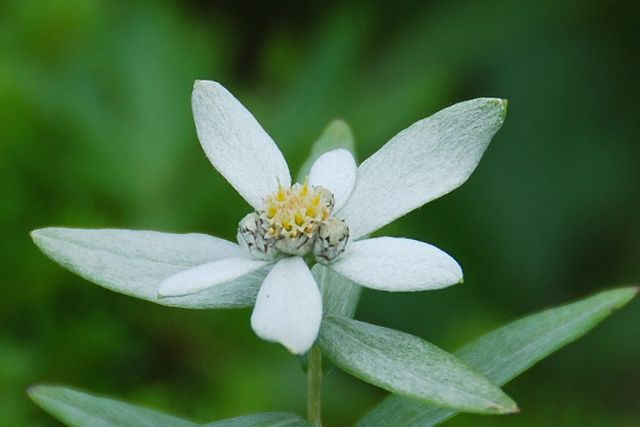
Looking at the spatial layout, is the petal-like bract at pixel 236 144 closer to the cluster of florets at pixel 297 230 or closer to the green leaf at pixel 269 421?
the cluster of florets at pixel 297 230

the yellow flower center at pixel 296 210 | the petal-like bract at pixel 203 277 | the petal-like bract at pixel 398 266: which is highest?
the yellow flower center at pixel 296 210

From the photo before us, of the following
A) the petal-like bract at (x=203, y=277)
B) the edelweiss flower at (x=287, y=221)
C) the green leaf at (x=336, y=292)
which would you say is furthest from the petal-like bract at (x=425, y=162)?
the petal-like bract at (x=203, y=277)

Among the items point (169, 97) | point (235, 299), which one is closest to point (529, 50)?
point (169, 97)

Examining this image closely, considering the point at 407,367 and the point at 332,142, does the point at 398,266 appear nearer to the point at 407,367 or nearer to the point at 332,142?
the point at 407,367

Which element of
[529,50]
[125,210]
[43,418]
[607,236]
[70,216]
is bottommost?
[43,418]

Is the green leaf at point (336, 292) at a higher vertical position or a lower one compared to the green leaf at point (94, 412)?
higher

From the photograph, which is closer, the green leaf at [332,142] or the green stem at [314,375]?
the green stem at [314,375]

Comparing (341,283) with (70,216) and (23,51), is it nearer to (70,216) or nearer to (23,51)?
(70,216)
